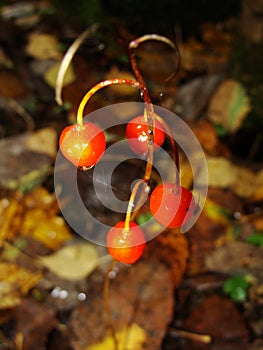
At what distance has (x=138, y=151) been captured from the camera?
4.30ft

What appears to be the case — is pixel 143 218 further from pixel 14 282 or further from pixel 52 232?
pixel 14 282

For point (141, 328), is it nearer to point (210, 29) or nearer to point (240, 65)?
point (240, 65)

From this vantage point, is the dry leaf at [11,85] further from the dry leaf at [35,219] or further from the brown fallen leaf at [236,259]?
the brown fallen leaf at [236,259]

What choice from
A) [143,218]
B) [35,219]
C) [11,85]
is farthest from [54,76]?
[143,218]

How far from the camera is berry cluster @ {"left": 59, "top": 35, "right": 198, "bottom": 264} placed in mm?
1093

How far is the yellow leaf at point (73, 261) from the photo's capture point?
2.22m

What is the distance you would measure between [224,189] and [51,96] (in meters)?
1.35

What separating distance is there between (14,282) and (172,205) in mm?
1300

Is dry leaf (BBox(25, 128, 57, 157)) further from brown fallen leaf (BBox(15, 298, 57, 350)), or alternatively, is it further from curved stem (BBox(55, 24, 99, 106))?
curved stem (BBox(55, 24, 99, 106))

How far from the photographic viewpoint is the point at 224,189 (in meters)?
2.46

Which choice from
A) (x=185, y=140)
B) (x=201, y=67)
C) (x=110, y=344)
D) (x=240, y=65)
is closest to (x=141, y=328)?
(x=110, y=344)

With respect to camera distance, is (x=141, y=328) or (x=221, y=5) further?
(x=221, y=5)

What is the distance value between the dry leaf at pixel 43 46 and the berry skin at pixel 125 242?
2.30 meters

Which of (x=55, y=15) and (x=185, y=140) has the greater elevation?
(x=55, y=15)
